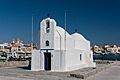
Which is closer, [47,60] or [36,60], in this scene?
[47,60]

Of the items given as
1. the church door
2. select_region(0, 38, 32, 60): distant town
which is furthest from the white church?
select_region(0, 38, 32, 60): distant town

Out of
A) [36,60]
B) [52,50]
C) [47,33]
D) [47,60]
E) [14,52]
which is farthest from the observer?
[14,52]

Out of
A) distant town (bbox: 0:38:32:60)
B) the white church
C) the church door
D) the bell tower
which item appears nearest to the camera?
the white church

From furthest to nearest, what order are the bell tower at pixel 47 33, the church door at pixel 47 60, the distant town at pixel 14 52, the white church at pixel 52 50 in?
the distant town at pixel 14 52 < the church door at pixel 47 60 < the bell tower at pixel 47 33 < the white church at pixel 52 50

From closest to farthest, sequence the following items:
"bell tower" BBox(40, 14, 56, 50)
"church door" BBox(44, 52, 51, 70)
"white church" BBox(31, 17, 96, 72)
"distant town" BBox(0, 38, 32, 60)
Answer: "white church" BBox(31, 17, 96, 72) < "bell tower" BBox(40, 14, 56, 50) < "church door" BBox(44, 52, 51, 70) < "distant town" BBox(0, 38, 32, 60)

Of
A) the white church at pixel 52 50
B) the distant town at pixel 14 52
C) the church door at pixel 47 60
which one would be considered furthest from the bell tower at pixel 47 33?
the distant town at pixel 14 52

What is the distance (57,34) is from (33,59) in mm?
4710

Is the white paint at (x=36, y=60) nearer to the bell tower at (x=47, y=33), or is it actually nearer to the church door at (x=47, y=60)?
the church door at (x=47, y=60)

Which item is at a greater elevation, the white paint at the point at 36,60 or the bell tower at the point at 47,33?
the bell tower at the point at 47,33

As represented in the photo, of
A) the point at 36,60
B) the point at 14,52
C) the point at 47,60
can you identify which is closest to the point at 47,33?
the point at 47,60

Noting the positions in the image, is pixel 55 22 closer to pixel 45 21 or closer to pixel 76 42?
pixel 45 21

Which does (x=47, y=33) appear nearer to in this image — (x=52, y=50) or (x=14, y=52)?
(x=52, y=50)

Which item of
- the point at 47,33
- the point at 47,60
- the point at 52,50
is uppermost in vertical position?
the point at 47,33

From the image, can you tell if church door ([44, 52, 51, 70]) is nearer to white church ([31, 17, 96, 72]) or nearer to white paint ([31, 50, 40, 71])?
white church ([31, 17, 96, 72])
